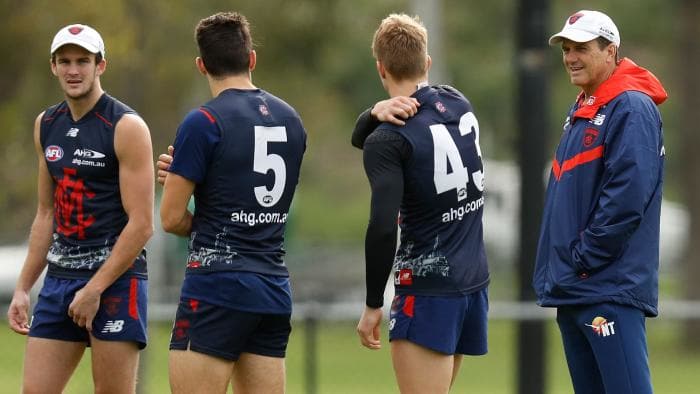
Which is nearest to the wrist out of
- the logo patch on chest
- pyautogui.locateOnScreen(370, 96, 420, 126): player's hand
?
pyautogui.locateOnScreen(370, 96, 420, 126): player's hand

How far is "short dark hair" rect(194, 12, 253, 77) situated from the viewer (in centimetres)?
622

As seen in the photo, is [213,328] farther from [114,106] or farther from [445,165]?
[114,106]

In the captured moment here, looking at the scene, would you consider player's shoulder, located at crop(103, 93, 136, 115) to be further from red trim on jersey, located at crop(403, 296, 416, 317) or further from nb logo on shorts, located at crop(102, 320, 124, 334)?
red trim on jersey, located at crop(403, 296, 416, 317)

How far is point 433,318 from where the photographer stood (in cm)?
626

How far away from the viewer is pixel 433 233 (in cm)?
632

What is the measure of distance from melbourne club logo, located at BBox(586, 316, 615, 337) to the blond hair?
1.42 m

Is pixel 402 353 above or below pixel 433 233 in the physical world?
below

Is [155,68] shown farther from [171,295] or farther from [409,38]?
[409,38]

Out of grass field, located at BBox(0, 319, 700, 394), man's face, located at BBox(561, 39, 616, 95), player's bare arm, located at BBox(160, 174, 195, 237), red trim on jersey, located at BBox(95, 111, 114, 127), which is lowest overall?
grass field, located at BBox(0, 319, 700, 394)

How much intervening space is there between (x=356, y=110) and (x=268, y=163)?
22722 millimetres

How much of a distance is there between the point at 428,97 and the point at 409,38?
296mm

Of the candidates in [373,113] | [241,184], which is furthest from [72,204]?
[373,113]

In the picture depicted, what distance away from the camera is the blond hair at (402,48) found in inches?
248

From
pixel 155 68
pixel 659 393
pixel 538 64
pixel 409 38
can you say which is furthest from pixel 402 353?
pixel 155 68
